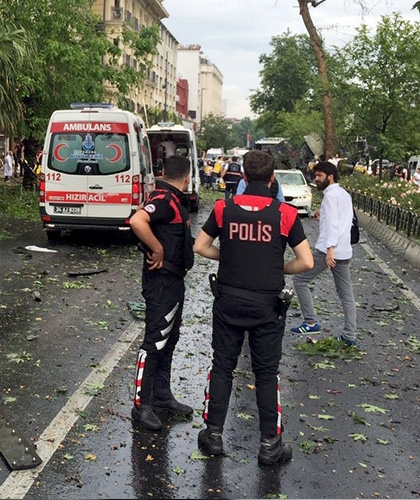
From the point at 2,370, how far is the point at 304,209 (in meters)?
17.1

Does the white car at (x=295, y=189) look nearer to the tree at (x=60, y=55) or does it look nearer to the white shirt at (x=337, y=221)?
the tree at (x=60, y=55)

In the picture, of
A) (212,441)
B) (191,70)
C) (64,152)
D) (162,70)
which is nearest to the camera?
(212,441)

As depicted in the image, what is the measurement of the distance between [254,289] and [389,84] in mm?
24196

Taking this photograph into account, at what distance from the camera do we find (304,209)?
22.5m

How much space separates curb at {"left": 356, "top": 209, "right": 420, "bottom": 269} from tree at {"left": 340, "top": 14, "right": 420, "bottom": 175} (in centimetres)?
631

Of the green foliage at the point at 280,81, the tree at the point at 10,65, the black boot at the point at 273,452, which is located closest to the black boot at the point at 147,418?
the black boot at the point at 273,452

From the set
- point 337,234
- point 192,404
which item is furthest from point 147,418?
point 337,234

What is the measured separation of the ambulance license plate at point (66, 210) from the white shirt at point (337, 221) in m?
7.45

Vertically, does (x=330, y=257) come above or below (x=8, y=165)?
above

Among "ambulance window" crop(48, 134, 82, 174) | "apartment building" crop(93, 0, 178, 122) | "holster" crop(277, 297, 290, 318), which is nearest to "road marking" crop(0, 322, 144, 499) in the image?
"holster" crop(277, 297, 290, 318)

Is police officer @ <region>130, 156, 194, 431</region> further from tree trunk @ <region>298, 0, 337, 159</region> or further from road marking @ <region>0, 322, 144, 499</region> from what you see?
tree trunk @ <region>298, 0, 337, 159</region>

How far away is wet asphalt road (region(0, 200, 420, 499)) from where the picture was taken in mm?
4219

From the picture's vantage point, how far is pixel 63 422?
5.05m

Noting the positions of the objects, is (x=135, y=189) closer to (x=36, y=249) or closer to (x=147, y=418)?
(x=36, y=249)
